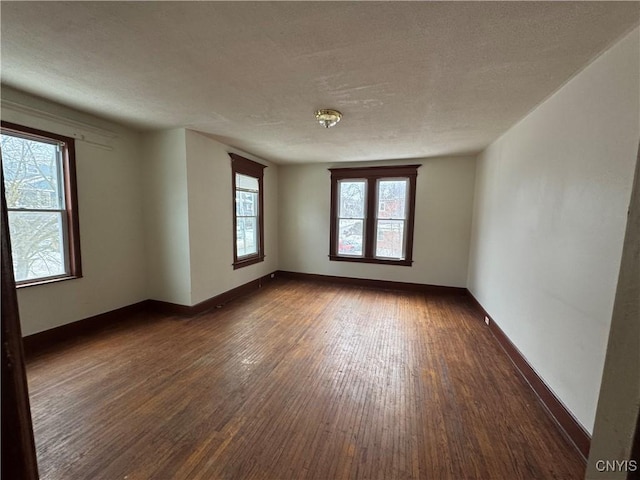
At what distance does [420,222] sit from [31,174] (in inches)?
208

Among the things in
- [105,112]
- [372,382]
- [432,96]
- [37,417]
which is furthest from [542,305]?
[105,112]

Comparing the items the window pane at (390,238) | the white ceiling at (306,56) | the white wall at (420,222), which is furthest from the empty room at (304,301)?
the window pane at (390,238)

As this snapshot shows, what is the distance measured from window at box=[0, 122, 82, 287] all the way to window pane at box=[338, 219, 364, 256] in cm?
405

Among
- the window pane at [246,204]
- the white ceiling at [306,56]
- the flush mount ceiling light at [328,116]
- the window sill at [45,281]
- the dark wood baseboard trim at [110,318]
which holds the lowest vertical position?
the dark wood baseboard trim at [110,318]

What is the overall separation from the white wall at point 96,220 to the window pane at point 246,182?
1421mm

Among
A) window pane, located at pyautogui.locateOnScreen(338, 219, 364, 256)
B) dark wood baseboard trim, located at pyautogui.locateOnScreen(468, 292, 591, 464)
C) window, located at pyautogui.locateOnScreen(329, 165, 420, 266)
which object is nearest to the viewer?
dark wood baseboard trim, located at pyautogui.locateOnScreen(468, 292, 591, 464)

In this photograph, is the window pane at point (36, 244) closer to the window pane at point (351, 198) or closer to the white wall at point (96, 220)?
the white wall at point (96, 220)

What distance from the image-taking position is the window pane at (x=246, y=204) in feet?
15.2

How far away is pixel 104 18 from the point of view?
1501 millimetres

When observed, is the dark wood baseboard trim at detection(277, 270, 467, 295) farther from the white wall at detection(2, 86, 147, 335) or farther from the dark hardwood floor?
the white wall at detection(2, 86, 147, 335)

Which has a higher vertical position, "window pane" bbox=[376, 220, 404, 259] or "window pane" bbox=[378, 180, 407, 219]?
"window pane" bbox=[378, 180, 407, 219]

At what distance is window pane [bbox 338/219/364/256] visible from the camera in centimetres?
544

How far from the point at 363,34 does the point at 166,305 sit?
12.9 feet

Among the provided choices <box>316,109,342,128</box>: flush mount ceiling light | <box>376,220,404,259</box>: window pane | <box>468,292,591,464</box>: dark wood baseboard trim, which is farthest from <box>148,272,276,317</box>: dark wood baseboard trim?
<box>468,292,591,464</box>: dark wood baseboard trim
